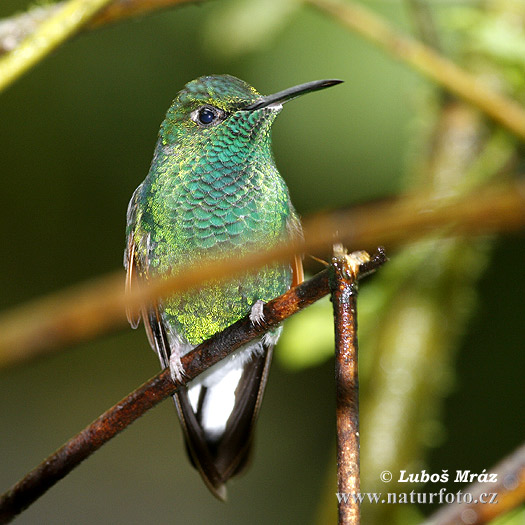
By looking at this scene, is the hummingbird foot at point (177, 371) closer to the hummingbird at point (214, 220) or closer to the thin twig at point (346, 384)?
the hummingbird at point (214, 220)

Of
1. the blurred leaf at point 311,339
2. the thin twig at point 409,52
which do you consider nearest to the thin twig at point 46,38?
the thin twig at point 409,52

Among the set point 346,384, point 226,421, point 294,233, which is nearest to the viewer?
point 346,384

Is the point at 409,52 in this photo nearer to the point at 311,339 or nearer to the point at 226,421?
the point at 311,339

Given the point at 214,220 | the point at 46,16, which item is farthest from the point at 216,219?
the point at 46,16

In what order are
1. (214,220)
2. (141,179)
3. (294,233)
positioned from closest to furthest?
(294,233) < (214,220) < (141,179)

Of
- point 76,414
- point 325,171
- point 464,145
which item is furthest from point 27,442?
point 464,145

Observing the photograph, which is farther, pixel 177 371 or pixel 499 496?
pixel 177 371
